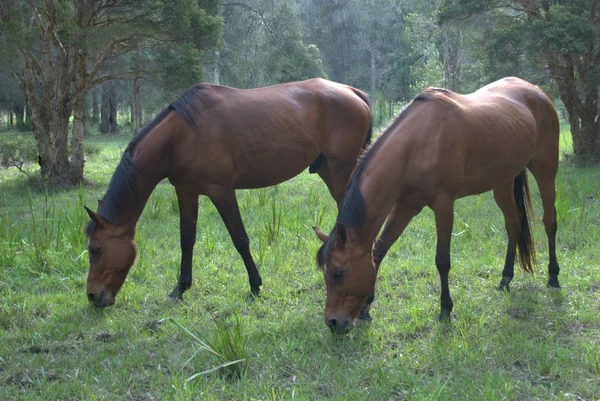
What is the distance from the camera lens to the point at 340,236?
3.60m

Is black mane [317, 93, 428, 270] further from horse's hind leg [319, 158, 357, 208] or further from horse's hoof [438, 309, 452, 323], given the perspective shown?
horse's hind leg [319, 158, 357, 208]

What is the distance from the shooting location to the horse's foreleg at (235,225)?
4.75 m

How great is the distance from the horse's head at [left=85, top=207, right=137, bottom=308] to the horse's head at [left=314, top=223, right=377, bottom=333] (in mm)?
1789

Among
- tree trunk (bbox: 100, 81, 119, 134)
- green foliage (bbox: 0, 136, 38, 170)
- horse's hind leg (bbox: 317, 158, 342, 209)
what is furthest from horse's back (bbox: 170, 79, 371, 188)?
tree trunk (bbox: 100, 81, 119, 134)

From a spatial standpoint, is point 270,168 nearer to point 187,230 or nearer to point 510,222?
point 187,230

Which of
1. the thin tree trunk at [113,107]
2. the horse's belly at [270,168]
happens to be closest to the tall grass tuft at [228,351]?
the horse's belly at [270,168]

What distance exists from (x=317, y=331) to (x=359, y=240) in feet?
2.62

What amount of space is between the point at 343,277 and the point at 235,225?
4.92 feet

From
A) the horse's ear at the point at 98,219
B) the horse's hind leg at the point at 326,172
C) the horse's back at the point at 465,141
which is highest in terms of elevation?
the horse's back at the point at 465,141

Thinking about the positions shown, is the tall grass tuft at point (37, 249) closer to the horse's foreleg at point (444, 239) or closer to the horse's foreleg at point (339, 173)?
the horse's foreleg at point (339, 173)

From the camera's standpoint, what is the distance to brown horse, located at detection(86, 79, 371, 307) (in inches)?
178

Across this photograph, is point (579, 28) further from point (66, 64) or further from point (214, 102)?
point (66, 64)

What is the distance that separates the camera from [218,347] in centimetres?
337

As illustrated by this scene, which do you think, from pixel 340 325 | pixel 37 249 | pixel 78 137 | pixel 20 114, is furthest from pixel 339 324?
pixel 20 114
